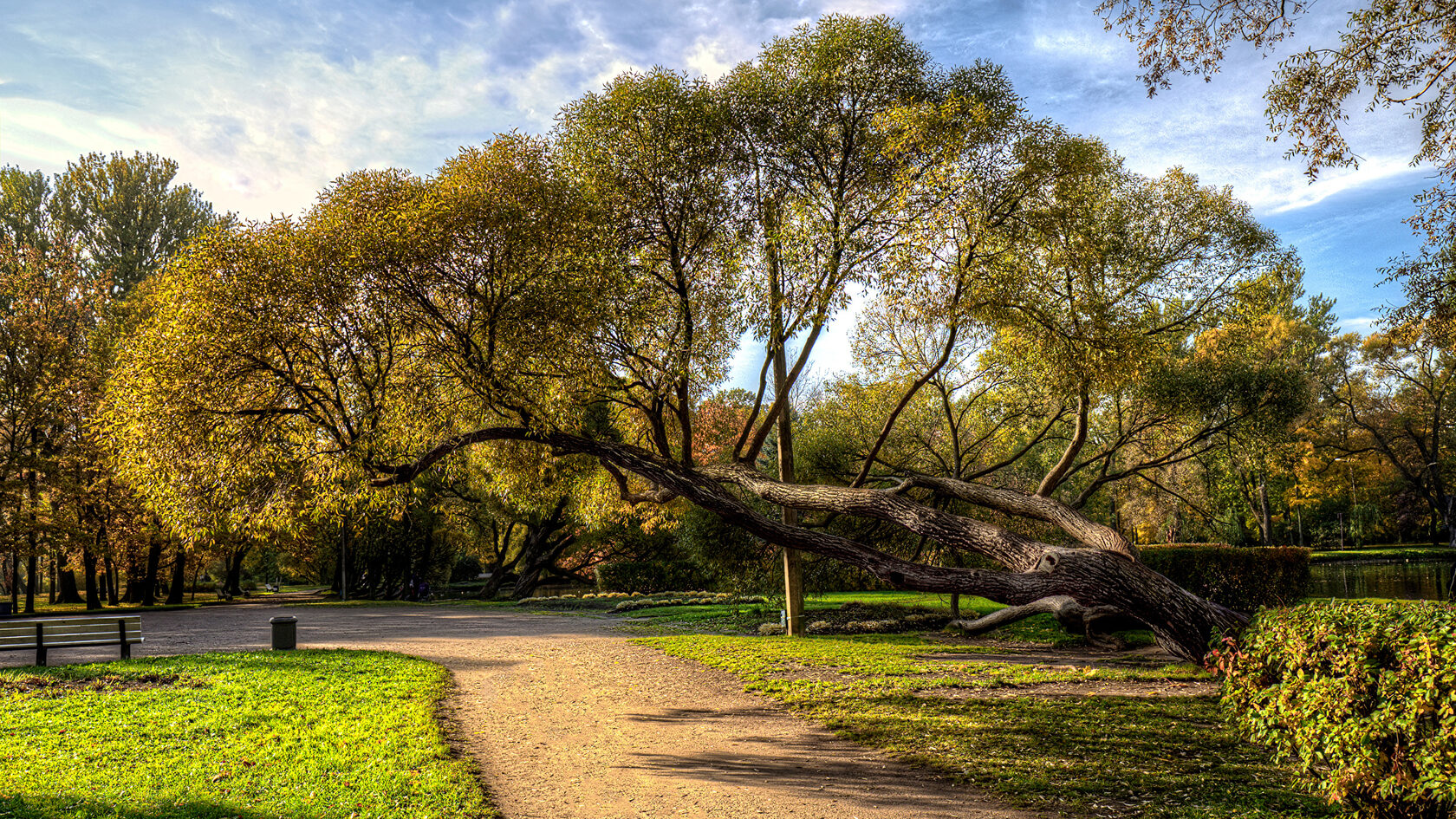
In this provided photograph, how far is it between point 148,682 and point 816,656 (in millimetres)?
9932

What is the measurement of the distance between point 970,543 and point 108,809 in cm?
871

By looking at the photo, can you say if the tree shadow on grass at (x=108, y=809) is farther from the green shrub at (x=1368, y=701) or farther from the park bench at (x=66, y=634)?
the park bench at (x=66, y=634)

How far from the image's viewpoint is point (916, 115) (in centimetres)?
1136

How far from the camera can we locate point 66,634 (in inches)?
531

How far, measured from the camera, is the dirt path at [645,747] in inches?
235

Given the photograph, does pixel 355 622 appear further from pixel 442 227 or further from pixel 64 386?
pixel 442 227

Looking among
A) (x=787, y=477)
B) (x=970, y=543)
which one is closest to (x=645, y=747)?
(x=970, y=543)

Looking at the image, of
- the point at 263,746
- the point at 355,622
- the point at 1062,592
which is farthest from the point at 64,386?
the point at 1062,592

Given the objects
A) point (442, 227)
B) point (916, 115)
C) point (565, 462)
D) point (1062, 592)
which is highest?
point (916, 115)

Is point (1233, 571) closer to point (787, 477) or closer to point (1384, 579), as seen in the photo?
point (787, 477)

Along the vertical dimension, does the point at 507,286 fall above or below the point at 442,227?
below

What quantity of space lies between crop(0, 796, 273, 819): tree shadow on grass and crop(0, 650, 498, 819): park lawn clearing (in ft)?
0.05

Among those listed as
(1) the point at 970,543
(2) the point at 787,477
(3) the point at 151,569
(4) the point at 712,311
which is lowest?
(3) the point at 151,569

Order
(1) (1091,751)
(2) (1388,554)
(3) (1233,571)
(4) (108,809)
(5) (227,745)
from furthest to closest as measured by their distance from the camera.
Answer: (2) (1388,554) < (3) (1233,571) < (5) (227,745) < (1) (1091,751) < (4) (108,809)
